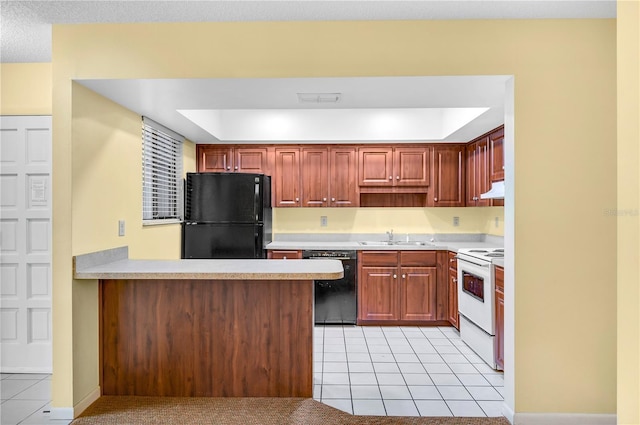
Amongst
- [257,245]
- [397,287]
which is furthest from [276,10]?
[397,287]

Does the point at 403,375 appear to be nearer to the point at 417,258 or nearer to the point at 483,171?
the point at 417,258

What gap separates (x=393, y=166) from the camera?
503 cm

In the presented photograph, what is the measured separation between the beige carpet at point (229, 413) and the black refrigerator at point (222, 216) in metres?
1.88

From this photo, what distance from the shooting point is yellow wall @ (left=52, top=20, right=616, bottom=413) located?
2475 millimetres

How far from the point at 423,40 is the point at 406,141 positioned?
2.48m

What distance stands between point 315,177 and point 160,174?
1.82 metres

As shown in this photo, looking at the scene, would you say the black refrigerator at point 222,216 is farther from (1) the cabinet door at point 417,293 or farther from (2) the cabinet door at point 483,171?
(2) the cabinet door at point 483,171

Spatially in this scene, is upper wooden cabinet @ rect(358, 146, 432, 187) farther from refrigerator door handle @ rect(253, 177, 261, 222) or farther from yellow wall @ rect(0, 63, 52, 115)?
yellow wall @ rect(0, 63, 52, 115)

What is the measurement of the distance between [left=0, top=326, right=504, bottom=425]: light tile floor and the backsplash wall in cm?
153

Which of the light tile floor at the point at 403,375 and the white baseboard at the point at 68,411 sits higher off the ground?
the white baseboard at the point at 68,411

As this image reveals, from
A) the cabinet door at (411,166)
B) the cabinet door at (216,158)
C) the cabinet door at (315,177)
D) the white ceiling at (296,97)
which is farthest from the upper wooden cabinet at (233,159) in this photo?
the cabinet door at (411,166)

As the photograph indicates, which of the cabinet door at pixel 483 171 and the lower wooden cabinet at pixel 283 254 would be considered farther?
the lower wooden cabinet at pixel 283 254

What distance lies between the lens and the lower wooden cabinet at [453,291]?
14.4 feet

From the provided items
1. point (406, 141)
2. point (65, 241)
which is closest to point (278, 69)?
point (65, 241)
